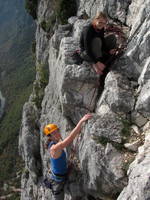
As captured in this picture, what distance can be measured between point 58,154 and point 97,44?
4.38 m

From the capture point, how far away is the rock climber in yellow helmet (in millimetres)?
8334

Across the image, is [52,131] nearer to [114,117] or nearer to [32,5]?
[114,117]

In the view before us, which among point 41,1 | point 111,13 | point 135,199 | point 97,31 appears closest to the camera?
point 135,199

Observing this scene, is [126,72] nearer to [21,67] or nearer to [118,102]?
[118,102]

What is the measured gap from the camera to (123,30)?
1077 centimetres

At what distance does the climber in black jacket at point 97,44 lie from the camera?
9.09 meters

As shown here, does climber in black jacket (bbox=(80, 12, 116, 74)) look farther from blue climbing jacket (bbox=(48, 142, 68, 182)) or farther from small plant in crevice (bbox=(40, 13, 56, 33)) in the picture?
small plant in crevice (bbox=(40, 13, 56, 33))

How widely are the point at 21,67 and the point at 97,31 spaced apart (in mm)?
178739

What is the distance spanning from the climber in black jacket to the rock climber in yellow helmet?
238 cm

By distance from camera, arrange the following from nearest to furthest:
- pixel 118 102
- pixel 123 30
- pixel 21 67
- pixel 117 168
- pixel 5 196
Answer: pixel 117 168 < pixel 118 102 < pixel 123 30 < pixel 5 196 < pixel 21 67

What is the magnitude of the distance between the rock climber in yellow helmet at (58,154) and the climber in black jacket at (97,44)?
238cm

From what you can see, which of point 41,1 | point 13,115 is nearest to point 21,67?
point 13,115

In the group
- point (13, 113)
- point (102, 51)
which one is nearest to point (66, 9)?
point (102, 51)

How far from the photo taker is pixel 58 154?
8664 mm
